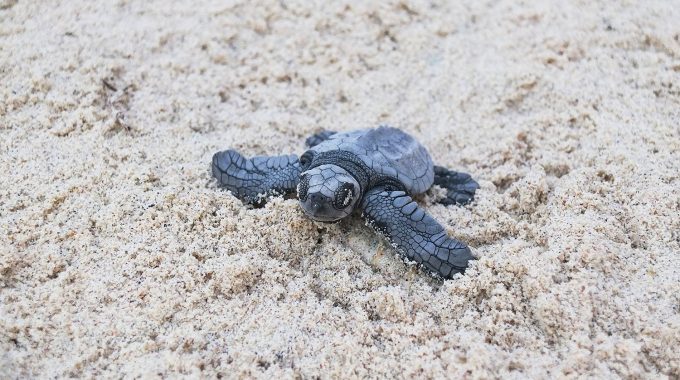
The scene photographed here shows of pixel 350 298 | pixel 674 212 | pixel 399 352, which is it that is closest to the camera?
pixel 399 352

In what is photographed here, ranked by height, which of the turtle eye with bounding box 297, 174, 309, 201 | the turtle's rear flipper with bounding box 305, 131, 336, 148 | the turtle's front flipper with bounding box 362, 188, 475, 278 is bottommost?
the turtle's rear flipper with bounding box 305, 131, 336, 148

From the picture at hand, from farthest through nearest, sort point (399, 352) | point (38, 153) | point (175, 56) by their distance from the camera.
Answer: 1. point (175, 56)
2. point (38, 153)
3. point (399, 352)

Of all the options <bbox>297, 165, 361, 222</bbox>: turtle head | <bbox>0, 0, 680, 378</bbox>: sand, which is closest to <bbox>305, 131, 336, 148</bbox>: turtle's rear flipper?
<bbox>0, 0, 680, 378</bbox>: sand

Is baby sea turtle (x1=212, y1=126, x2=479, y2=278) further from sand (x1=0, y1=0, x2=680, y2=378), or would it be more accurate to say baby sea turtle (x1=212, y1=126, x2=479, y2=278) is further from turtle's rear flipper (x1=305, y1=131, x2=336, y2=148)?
turtle's rear flipper (x1=305, y1=131, x2=336, y2=148)

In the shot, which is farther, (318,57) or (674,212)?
(318,57)

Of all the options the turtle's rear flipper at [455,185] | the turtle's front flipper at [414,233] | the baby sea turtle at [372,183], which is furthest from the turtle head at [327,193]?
the turtle's rear flipper at [455,185]

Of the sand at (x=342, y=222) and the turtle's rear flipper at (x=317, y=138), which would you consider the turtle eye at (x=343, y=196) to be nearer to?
the sand at (x=342, y=222)

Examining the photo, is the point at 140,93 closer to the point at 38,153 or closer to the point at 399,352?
the point at 38,153

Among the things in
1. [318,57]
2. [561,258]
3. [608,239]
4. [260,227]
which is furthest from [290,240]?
[318,57]
